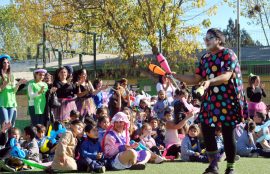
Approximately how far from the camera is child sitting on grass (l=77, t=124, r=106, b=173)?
7.25 metres

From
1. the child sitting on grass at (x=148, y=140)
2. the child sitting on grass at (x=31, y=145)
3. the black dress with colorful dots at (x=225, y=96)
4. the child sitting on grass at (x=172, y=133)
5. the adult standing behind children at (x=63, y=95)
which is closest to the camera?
the black dress with colorful dots at (x=225, y=96)

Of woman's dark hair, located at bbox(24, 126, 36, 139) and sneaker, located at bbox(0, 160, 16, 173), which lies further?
woman's dark hair, located at bbox(24, 126, 36, 139)

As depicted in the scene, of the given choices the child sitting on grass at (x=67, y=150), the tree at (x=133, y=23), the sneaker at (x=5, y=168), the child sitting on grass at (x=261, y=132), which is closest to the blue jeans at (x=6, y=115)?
the child sitting on grass at (x=67, y=150)

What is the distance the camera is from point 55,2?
1998 centimetres

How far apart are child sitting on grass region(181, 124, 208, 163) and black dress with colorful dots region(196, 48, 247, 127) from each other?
2688 millimetres

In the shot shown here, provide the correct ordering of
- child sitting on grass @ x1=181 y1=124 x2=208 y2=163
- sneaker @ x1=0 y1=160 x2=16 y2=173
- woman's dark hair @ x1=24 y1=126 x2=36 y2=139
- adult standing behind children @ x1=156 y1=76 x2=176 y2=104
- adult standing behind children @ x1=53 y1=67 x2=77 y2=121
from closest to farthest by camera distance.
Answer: sneaker @ x1=0 y1=160 x2=16 y2=173 → woman's dark hair @ x1=24 y1=126 x2=36 y2=139 → child sitting on grass @ x1=181 y1=124 x2=208 y2=163 → adult standing behind children @ x1=53 y1=67 x2=77 y2=121 → adult standing behind children @ x1=156 y1=76 x2=176 y2=104

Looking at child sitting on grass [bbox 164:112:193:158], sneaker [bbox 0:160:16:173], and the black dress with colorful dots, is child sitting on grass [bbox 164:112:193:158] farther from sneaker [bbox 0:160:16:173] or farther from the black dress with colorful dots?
the black dress with colorful dots

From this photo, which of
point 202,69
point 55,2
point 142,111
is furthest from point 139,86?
point 202,69

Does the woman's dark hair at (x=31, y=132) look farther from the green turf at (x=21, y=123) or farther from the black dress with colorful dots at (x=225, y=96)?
the green turf at (x=21, y=123)

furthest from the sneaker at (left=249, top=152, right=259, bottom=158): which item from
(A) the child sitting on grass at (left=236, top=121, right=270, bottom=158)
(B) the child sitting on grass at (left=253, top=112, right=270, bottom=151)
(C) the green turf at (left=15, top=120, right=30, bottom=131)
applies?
(C) the green turf at (left=15, top=120, right=30, bottom=131)

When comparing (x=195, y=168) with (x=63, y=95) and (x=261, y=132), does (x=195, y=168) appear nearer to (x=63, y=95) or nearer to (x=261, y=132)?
(x=63, y=95)

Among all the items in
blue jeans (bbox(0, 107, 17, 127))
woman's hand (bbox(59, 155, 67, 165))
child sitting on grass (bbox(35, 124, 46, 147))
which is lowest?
woman's hand (bbox(59, 155, 67, 165))

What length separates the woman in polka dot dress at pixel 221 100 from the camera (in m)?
6.11

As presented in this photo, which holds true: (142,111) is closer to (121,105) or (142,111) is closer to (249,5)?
(121,105)
